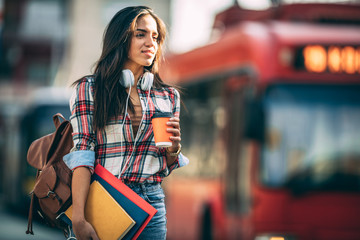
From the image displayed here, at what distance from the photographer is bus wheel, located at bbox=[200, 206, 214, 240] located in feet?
31.7

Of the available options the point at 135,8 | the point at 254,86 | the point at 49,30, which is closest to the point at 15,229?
the point at 254,86

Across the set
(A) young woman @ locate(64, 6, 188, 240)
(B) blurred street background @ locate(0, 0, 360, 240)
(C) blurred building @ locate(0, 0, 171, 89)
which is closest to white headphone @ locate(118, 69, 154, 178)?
(A) young woman @ locate(64, 6, 188, 240)

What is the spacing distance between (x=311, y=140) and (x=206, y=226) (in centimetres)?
259

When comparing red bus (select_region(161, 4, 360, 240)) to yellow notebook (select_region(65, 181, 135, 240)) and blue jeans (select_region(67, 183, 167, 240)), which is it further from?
yellow notebook (select_region(65, 181, 135, 240))

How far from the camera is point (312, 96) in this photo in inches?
311

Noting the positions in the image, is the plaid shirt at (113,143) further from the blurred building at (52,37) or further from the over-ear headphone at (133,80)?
the blurred building at (52,37)

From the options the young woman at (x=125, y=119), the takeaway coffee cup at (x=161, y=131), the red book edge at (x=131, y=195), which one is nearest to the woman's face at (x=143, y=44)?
the young woman at (x=125, y=119)

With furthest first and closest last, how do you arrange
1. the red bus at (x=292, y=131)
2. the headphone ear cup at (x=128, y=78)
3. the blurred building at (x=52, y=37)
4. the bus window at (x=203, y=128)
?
the blurred building at (x=52, y=37)
the bus window at (x=203, y=128)
the red bus at (x=292, y=131)
the headphone ear cup at (x=128, y=78)

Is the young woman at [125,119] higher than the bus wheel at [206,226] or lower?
higher

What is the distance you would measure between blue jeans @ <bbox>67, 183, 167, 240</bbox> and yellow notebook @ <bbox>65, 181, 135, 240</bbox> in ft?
0.43

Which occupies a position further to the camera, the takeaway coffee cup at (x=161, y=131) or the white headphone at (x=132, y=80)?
the white headphone at (x=132, y=80)

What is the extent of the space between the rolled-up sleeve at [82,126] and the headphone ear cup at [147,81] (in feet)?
0.72

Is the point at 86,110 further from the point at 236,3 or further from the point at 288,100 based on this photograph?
the point at 236,3

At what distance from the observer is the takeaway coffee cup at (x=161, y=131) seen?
3.03 metres
